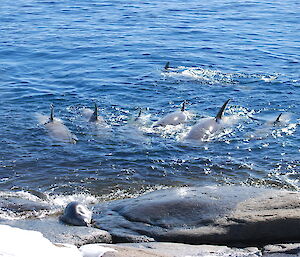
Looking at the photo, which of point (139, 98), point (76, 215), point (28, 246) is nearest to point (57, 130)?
point (139, 98)

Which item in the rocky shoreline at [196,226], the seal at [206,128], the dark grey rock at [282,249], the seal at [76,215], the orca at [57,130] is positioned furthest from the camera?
the seal at [206,128]

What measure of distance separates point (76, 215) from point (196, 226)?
2.03 meters

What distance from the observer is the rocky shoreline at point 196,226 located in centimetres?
879

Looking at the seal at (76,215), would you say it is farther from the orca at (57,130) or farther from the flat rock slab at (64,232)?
the orca at (57,130)

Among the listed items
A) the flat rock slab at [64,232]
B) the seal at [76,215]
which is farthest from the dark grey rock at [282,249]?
the seal at [76,215]

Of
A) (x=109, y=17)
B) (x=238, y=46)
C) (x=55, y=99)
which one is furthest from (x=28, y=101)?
(x=109, y=17)

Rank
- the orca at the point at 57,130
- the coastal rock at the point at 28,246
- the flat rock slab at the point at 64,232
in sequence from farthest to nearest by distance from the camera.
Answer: the orca at the point at 57,130
the flat rock slab at the point at 64,232
the coastal rock at the point at 28,246

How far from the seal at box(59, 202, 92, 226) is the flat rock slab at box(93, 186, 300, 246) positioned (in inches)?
7.4

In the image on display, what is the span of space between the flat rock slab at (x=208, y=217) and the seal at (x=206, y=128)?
4.39 m

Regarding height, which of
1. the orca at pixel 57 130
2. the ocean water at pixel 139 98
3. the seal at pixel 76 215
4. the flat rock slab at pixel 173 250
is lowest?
the ocean water at pixel 139 98

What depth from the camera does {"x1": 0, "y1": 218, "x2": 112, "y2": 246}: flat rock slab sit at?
901 centimetres

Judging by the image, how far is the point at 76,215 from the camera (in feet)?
32.2

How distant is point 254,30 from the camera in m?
29.5

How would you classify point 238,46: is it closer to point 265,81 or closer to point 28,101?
point 265,81
